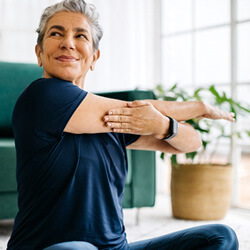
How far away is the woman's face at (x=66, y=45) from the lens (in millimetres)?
1080

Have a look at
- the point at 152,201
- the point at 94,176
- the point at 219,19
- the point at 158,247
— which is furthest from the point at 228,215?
the point at 94,176

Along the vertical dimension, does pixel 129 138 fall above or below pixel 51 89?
below

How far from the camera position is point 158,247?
108 centimetres

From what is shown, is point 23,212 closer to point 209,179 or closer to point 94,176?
point 94,176

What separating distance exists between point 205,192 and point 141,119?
1658mm

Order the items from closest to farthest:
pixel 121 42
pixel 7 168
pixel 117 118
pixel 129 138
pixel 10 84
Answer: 1. pixel 117 118
2. pixel 129 138
3. pixel 7 168
4. pixel 10 84
5. pixel 121 42

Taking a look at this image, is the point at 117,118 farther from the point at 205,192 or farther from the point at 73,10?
the point at 205,192

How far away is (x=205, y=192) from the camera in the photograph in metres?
2.60

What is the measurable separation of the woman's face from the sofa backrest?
1667 mm

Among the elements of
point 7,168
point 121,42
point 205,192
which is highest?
point 121,42

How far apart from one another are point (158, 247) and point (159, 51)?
9.55ft

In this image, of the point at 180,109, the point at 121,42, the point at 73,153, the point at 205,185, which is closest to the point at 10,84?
the point at 121,42

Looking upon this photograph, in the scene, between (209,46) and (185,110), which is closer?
(185,110)

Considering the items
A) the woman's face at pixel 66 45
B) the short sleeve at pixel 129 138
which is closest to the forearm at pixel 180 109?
the short sleeve at pixel 129 138
